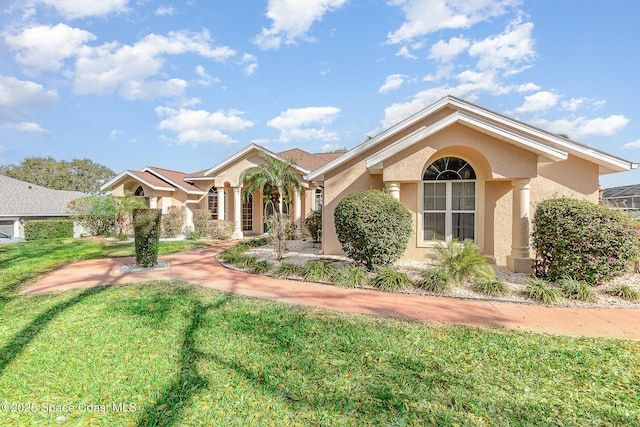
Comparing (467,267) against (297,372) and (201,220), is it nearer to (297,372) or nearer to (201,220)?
(297,372)

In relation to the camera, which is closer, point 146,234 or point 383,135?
point 146,234

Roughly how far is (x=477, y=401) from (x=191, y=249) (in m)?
13.9

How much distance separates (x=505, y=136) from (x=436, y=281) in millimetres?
5109

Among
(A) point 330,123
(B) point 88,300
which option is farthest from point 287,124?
(B) point 88,300

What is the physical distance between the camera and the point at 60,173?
48000 millimetres

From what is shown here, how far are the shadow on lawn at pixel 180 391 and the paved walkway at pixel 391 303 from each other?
2584 mm

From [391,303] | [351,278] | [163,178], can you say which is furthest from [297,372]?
[163,178]

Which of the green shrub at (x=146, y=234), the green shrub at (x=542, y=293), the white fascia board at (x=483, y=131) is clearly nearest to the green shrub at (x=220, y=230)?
the green shrub at (x=146, y=234)

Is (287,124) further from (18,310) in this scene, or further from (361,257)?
(18,310)

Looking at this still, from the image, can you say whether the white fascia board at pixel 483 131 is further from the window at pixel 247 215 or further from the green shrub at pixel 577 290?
the window at pixel 247 215

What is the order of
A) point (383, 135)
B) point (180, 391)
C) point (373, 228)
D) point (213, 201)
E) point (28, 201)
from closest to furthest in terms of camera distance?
point (180, 391), point (373, 228), point (383, 135), point (213, 201), point (28, 201)

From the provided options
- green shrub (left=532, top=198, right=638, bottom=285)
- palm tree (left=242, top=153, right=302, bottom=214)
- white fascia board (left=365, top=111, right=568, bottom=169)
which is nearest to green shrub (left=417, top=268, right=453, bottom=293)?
green shrub (left=532, top=198, right=638, bottom=285)

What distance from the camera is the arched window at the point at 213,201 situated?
2191 cm

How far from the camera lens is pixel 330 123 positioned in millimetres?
24547
